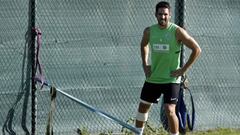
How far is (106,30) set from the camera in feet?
27.9

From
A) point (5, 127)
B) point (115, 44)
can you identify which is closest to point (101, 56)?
point (115, 44)

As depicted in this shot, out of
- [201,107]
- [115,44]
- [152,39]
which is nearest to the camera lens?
[152,39]

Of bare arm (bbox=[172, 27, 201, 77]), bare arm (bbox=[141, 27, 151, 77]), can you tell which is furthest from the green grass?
bare arm (bbox=[172, 27, 201, 77])

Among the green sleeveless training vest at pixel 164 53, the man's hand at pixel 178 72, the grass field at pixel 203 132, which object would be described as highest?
the green sleeveless training vest at pixel 164 53

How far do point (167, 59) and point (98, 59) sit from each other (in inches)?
53.8

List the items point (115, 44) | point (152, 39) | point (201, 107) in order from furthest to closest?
point (201, 107) → point (115, 44) → point (152, 39)

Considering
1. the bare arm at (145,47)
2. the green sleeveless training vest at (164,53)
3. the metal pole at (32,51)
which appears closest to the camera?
the green sleeveless training vest at (164,53)

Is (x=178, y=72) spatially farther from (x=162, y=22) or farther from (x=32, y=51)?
(x=32, y=51)

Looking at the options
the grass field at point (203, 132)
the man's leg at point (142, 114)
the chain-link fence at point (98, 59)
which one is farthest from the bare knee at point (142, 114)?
the chain-link fence at point (98, 59)

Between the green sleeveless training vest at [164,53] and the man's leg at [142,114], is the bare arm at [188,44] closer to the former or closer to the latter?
the green sleeveless training vest at [164,53]

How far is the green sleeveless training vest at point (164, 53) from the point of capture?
7.41m

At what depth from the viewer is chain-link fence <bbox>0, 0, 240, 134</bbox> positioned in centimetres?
802

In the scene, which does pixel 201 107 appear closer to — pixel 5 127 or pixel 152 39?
pixel 152 39

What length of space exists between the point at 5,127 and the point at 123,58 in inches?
77.8
